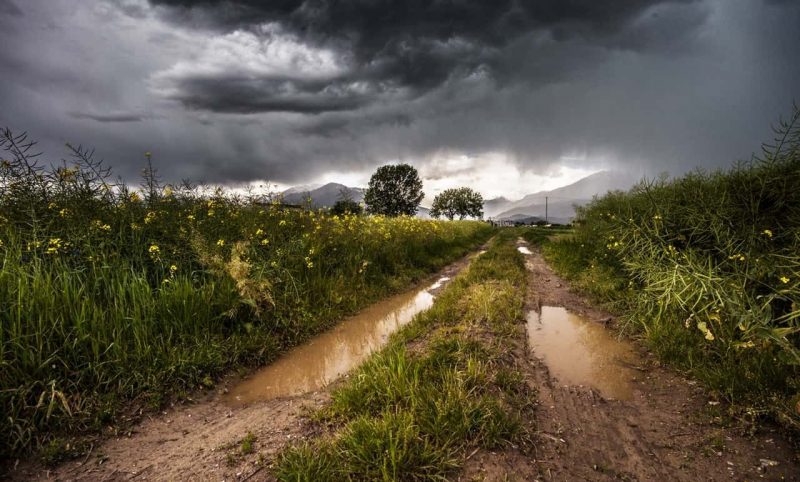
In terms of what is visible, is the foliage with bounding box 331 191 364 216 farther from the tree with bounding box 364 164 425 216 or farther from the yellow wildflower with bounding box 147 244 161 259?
the tree with bounding box 364 164 425 216

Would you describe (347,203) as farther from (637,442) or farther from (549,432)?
(637,442)

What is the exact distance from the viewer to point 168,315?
4.85 meters

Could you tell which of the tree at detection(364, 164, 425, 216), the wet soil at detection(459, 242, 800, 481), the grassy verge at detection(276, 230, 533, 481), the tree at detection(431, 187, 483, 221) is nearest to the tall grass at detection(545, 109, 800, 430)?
the wet soil at detection(459, 242, 800, 481)

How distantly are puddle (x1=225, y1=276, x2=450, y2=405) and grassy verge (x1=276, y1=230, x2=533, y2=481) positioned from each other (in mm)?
889

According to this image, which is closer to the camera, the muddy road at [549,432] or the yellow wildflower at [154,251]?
the muddy road at [549,432]

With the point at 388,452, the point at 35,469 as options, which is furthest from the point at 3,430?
the point at 388,452

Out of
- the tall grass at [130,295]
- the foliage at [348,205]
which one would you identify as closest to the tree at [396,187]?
the foliage at [348,205]

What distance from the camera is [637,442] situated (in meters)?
3.25

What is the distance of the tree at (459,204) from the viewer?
9225 cm

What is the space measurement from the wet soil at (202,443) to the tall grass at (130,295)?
0.34 metres

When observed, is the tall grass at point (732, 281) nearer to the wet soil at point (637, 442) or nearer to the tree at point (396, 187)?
the wet soil at point (637, 442)

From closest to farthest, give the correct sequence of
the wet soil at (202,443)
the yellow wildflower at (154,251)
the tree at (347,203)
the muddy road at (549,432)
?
the muddy road at (549,432) < the wet soil at (202,443) < the yellow wildflower at (154,251) < the tree at (347,203)

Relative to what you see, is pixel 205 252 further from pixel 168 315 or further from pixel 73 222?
pixel 73 222

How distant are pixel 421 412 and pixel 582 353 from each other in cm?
353
